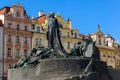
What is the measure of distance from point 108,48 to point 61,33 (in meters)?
12.2

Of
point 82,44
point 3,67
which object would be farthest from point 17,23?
point 82,44

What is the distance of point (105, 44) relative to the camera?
62.9 m

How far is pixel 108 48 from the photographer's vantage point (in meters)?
62.2

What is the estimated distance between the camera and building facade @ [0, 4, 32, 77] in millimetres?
46906

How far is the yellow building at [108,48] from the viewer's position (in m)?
60.5

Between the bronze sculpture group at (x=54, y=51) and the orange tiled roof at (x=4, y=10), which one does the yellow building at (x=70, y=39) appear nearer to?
the orange tiled roof at (x=4, y=10)

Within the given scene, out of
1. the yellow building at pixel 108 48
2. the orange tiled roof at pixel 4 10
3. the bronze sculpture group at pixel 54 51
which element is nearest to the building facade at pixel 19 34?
the orange tiled roof at pixel 4 10

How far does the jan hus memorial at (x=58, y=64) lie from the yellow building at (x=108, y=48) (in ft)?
133

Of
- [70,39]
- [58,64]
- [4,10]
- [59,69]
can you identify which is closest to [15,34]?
[4,10]

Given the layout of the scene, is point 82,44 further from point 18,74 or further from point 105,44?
point 105,44

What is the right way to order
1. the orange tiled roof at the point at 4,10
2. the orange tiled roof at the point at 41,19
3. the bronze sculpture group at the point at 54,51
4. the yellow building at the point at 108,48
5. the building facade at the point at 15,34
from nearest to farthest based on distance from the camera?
the bronze sculpture group at the point at 54,51
the building facade at the point at 15,34
the orange tiled roof at the point at 4,10
the orange tiled roof at the point at 41,19
the yellow building at the point at 108,48

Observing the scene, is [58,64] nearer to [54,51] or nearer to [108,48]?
[54,51]

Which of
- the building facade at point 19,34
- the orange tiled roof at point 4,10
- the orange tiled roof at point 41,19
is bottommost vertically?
the building facade at point 19,34

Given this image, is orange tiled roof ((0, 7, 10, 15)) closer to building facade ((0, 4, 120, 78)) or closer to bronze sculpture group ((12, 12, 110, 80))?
A: building facade ((0, 4, 120, 78))
